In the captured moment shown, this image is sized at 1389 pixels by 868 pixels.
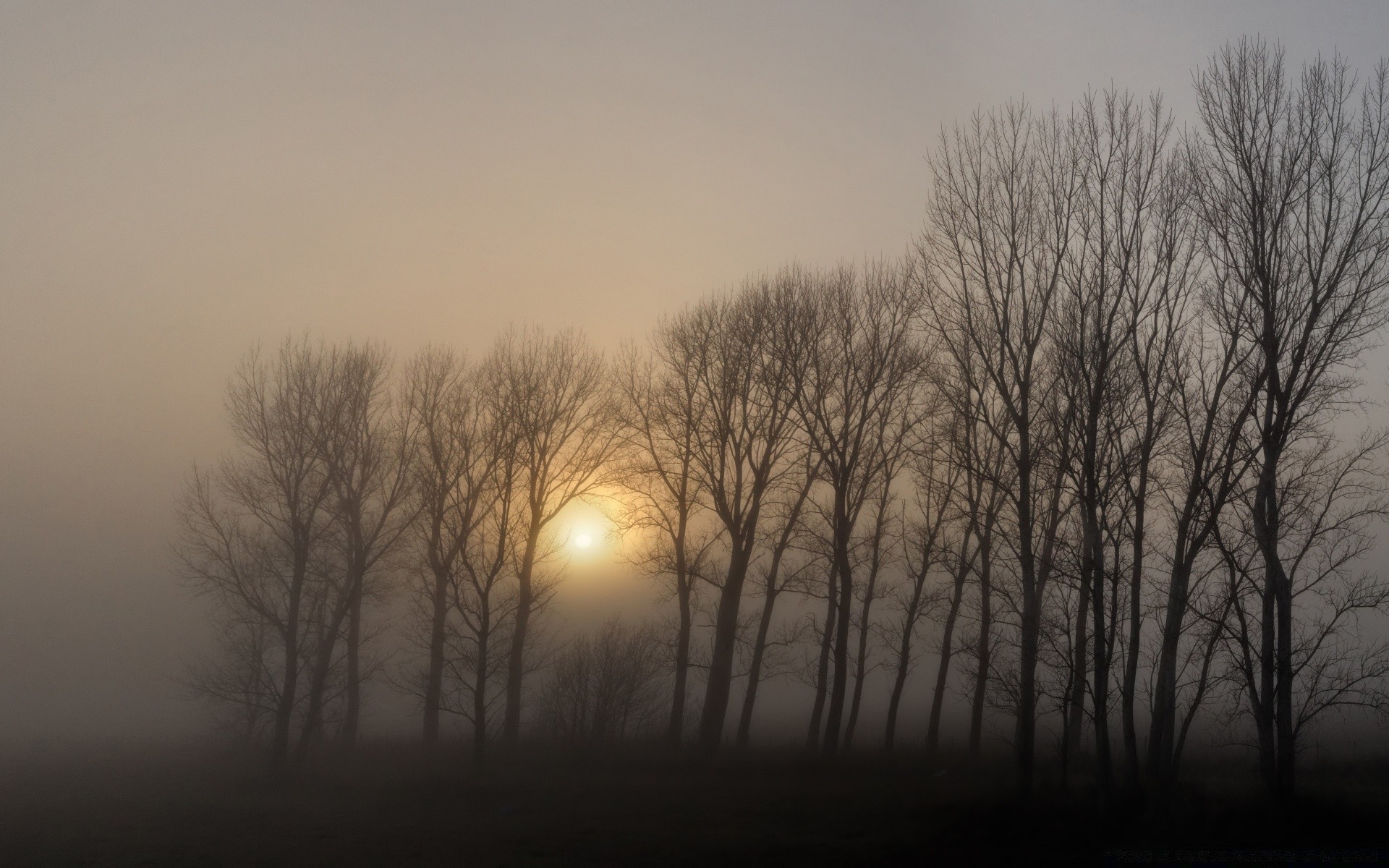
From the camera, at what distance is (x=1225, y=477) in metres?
15.8

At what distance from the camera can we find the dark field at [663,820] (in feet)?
42.1

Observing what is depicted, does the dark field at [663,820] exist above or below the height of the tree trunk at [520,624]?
below

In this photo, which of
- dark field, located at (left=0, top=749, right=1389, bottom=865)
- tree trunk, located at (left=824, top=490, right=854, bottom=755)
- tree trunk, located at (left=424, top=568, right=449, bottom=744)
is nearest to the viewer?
dark field, located at (left=0, top=749, right=1389, bottom=865)

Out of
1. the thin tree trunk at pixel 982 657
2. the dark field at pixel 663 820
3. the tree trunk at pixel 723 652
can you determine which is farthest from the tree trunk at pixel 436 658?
the thin tree trunk at pixel 982 657

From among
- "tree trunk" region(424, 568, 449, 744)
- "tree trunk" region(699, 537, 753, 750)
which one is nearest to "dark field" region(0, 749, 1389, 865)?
"tree trunk" region(699, 537, 753, 750)

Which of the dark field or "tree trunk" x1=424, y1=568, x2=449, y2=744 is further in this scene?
"tree trunk" x1=424, y1=568, x2=449, y2=744

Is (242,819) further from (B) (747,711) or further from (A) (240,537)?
(B) (747,711)

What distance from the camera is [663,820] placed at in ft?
56.4

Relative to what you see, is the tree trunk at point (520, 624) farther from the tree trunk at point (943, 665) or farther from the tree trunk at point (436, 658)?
the tree trunk at point (943, 665)

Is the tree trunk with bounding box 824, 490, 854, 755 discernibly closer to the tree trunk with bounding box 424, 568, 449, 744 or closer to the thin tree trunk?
the thin tree trunk

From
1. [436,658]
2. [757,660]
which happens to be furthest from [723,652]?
[436,658]

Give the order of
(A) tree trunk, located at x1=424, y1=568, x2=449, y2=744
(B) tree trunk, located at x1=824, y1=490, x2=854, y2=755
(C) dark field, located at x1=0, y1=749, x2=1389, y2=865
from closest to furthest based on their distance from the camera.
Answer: (C) dark field, located at x1=0, y1=749, x2=1389, y2=865
(B) tree trunk, located at x1=824, y1=490, x2=854, y2=755
(A) tree trunk, located at x1=424, y1=568, x2=449, y2=744

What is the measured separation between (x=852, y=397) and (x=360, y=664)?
25.4m

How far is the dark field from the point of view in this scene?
1283cm
